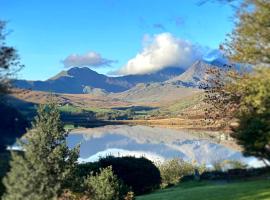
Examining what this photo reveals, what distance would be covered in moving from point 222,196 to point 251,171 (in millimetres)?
17889

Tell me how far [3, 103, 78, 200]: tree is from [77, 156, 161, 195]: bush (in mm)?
26091

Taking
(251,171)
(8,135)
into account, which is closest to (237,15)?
(251,171)

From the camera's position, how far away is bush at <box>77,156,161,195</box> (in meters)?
42.8

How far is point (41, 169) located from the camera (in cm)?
1371

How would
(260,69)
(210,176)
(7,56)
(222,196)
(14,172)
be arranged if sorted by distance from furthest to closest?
(210,176) < (7,56) < (222,196) < (260,69) < (14,172)

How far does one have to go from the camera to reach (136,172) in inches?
1741

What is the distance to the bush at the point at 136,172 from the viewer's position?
42844mm

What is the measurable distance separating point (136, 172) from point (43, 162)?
30738 mm

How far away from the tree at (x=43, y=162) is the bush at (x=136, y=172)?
85.6 ft

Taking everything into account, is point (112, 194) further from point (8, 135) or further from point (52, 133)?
point (8, 135)

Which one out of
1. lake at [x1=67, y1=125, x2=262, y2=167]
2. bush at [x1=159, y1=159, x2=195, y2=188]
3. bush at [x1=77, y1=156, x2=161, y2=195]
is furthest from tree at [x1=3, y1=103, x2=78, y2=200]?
lake at [x1=67, y1=125, x2=262, y2=167]

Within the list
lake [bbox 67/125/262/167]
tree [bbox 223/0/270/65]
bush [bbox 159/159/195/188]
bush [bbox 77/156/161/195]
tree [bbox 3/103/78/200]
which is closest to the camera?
tree [bbox 3/103/78/200]

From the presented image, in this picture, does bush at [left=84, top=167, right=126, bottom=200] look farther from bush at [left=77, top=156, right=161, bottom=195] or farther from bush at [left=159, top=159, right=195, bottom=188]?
bush at [left=159, top=159, right=195, bottom=188]

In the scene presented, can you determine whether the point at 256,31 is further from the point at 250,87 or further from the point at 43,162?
the point at 43,162
